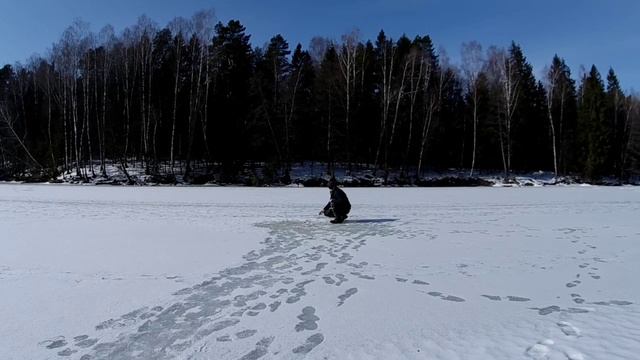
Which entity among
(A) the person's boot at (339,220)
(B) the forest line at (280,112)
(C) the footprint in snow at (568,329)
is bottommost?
(C) the footprint in snow at (568,329)

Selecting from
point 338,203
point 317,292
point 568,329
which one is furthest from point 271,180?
point 568,329

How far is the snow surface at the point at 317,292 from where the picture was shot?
4.14 metres

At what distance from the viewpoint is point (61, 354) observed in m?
3.92

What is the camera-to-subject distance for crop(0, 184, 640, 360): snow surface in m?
4.14

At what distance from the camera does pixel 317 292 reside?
588 centimetres

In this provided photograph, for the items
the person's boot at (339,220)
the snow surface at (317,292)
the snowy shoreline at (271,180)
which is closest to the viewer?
the snow surface at (317,292)

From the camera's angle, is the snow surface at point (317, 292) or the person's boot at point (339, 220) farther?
the person's boot at point (339, 220)

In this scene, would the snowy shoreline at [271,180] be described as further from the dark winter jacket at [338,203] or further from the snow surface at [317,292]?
the snow surface at [317,292]

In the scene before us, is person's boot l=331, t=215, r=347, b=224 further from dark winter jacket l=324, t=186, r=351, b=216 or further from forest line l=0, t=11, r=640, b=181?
forest line l=0, t=11, r=640, b=181

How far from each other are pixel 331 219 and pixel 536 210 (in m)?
8.04

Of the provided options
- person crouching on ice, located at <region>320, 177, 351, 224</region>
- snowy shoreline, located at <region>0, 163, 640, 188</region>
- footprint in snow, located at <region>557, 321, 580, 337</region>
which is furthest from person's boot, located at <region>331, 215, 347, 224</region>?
snowy shoreline, located at <region>0, 163, 640, 188</region>

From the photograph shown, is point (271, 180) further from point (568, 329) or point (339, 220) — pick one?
point (568, 329)

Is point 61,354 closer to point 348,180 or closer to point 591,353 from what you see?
point 591,353

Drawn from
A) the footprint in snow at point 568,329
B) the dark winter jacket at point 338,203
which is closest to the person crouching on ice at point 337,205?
the dark winter jacket at point 338,203
